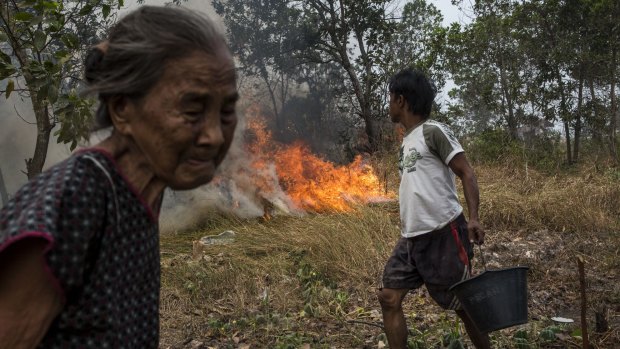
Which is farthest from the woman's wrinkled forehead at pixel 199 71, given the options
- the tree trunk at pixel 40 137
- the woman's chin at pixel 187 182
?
the tree trunk at pixel 40 137

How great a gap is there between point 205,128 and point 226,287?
4.67 meters

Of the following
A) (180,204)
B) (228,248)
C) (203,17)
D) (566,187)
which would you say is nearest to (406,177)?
(203,17)

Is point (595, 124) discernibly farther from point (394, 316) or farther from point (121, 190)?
point (121, 190)

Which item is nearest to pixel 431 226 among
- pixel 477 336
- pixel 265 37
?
pixel 477 336

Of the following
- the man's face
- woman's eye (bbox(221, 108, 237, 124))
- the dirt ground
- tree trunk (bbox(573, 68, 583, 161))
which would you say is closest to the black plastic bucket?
the dirt ground

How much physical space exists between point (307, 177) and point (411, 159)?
805 cm

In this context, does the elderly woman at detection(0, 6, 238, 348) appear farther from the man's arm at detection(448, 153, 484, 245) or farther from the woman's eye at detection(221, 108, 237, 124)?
the man's arm at detection(448, 153, 484, 245)

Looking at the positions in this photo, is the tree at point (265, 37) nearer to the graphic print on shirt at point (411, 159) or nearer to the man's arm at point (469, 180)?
the graphic print on shirt at point (411, 159)

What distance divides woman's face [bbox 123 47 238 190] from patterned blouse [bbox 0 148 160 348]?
10cm

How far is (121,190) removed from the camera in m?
1.17

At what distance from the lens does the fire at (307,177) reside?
9.54m

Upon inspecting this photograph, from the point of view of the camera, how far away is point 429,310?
5031mm

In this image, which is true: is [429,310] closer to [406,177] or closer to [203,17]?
[406,177]

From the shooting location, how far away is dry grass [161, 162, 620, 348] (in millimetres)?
4703
